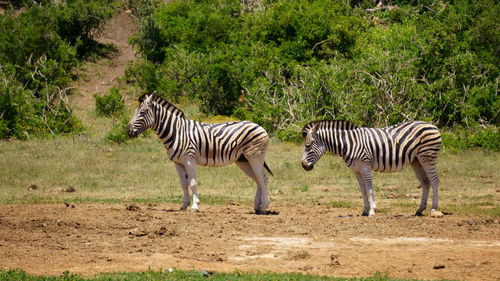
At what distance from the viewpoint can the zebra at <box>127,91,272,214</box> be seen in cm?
1703

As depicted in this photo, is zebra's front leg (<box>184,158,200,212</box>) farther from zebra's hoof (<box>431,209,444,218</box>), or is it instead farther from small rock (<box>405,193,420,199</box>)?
small rock (<box>405,193,420,199</box>)

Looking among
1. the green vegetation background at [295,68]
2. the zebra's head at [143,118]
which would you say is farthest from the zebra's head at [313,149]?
the green vegetation background at [295,68]

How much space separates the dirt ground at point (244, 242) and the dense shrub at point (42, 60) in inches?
530

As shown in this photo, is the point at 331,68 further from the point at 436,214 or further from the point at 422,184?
the point at 436,214

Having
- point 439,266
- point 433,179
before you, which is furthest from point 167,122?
point 439,266

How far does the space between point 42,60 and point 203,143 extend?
Answer: 19692 millimetres

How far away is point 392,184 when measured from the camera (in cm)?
2147

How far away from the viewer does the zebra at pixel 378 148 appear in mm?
16484

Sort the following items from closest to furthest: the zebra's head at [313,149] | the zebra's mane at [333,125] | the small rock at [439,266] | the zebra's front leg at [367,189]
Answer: the small rock at [439,266], the zebra's front leg at [367,189], the zebra's head at [313,149], the zebra's mane at [333,125]

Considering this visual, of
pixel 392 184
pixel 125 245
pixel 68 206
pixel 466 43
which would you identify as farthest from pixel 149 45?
pixel 125 245

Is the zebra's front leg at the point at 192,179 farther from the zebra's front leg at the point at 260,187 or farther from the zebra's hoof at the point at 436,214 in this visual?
the zebra's hoof at the point at 436,214

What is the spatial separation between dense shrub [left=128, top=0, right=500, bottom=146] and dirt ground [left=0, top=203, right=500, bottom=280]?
1216 centimetres

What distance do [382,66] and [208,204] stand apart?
12426mm

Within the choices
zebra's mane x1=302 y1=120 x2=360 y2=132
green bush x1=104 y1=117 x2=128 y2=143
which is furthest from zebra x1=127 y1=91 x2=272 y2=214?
green bush x1=104 y1=117 x2=128 y2=143
